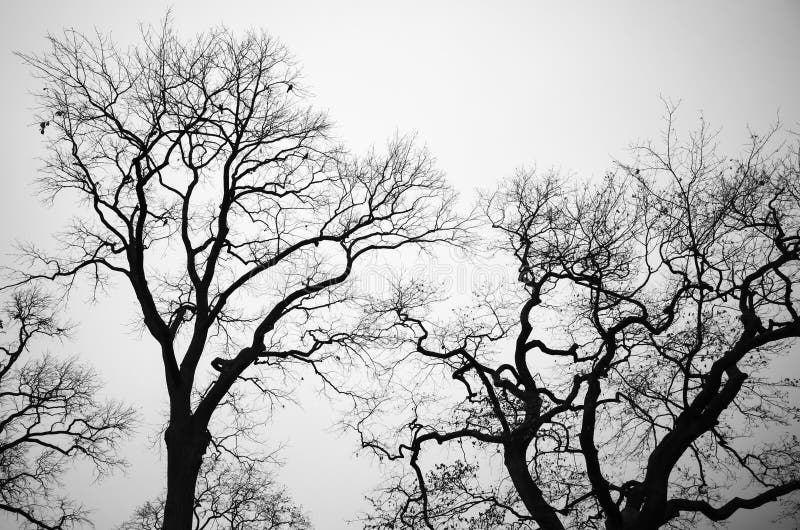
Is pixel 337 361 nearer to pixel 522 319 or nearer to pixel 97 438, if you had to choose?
pixel 522 319

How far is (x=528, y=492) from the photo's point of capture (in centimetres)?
896

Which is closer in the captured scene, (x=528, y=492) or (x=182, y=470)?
(x=182, y=470)

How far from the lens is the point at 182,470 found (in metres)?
8.61

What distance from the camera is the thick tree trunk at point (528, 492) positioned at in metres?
8.85

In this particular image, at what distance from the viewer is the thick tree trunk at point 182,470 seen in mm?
8328

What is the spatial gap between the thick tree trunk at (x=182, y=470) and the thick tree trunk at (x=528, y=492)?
5.96 meters

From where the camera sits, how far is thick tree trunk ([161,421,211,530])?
8.33 metres

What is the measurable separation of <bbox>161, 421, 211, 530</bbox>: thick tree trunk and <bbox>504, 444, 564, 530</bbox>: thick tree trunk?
5.96 m

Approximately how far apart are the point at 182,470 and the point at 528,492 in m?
6.45

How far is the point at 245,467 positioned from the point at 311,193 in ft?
23.0

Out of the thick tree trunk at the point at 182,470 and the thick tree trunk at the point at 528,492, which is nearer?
the thick tree trunk at the point at 182,470

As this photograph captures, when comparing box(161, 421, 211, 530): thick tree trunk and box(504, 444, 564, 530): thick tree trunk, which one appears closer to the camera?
box(161, 421, 211, 530): thick tree trunk

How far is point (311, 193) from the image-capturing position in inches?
460

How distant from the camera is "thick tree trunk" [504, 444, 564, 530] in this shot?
885 cm
